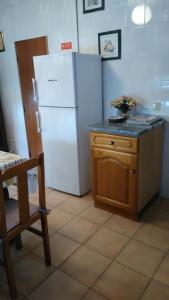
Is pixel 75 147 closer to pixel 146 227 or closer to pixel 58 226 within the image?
pixel 58 226

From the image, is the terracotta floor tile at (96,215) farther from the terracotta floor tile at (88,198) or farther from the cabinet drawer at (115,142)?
the cabinet drawer at (115,142)

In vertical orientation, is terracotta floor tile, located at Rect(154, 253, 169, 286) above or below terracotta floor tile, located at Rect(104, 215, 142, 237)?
below

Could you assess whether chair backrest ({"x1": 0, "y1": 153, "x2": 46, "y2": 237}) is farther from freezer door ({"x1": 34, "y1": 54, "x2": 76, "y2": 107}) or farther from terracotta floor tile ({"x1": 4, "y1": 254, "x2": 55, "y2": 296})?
freezer door ({"x1": 34, "y1": 54, "x2": 76, "y2": 107})

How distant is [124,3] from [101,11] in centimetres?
27

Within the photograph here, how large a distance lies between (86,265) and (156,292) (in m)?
0.52

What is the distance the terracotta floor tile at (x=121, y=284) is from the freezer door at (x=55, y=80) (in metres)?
1.58

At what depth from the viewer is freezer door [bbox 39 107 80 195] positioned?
257 cm

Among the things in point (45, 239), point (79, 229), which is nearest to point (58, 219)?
point (79, 229)

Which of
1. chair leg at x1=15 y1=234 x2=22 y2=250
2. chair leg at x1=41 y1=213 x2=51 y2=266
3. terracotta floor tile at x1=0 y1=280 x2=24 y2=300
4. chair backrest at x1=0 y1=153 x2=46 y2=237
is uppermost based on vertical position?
chair backrest at x1=0 y1=153 x2=46 y2=237

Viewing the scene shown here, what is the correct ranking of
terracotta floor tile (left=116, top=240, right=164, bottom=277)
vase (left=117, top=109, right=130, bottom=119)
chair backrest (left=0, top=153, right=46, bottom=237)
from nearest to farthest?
chair backrest (left=0, top=153, right=46, bottom=237)
terracotta floor tile (left=116, top=240, right=164, bottom=277)
vase (left=117, top=109, right=130, bottom=119)

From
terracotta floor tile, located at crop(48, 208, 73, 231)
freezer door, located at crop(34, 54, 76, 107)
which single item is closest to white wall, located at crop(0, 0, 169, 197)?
freezer door, located at crop(34, 54, 76, 107)

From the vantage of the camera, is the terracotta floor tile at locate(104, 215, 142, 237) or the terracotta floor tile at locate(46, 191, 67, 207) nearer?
the terracotta floor tile at locate(104, 215, 142, 237)

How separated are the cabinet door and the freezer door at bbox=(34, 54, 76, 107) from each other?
0.66m

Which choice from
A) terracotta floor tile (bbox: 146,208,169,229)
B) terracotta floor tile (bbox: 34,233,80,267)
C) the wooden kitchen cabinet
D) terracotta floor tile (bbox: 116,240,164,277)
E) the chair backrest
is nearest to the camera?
the chair backrest
